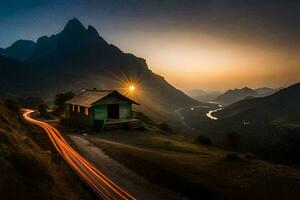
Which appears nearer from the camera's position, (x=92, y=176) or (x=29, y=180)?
(x=29, y=180)

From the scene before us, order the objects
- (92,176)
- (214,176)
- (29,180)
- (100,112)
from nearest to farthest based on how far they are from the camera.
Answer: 1. (29,180)
2. (214,176)
3. (92,176)
4. (100,112)

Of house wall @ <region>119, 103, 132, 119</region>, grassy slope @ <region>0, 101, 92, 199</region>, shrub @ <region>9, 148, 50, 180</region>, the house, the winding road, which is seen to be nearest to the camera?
grassy slope @ <region>0, 101, 92, 199</region>

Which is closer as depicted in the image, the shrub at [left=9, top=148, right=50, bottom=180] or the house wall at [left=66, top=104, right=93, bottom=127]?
the shrub at [left=9, top=148, right=50, bottom=180]

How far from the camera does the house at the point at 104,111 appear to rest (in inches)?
1735

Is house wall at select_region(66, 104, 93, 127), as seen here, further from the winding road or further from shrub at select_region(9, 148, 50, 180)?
shrub at select_region(9, 148, 50, 180)

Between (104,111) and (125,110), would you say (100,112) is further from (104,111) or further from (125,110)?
(125,110)

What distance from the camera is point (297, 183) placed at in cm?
1716

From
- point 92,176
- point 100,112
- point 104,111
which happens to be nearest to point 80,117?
point 100,112

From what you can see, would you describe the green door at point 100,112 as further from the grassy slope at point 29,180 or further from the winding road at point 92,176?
the grassy slope at point 29,180

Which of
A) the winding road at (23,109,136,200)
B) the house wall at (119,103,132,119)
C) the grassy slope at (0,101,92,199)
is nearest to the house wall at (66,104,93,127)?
the house wall at (119,103,132,119)

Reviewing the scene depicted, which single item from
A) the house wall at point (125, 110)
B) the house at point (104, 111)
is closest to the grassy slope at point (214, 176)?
the house at point (104, 111)

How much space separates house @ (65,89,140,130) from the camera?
4407 cm

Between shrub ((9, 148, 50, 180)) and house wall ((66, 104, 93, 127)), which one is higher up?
house wall ((66, 104, 93, 127))

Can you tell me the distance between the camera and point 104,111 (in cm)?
4584
